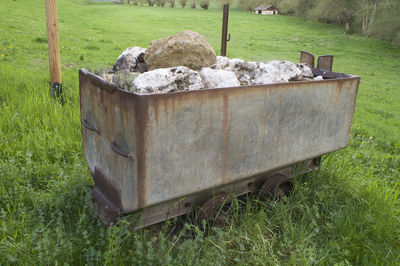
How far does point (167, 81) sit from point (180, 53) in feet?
2.19

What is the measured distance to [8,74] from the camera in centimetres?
588

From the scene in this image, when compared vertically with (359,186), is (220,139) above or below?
above

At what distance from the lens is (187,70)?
8.58ft

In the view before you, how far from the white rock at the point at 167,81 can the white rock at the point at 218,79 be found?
10 centimetres

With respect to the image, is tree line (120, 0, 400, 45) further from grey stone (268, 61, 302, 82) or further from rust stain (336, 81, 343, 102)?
rust stain (336, 81, 343, 102)

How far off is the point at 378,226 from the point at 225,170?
5.17 ft

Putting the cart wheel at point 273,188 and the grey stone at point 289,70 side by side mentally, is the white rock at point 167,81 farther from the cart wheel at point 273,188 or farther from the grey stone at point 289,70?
the cart wheel at point 273,188

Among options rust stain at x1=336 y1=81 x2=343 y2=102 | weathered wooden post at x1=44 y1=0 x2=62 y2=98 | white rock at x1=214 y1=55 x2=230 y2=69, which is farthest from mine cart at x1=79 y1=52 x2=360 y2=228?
weathered wooden post at x1=44 y1=0 x2=62 y2=98

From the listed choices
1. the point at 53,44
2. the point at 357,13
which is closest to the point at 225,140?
the point at 53,44

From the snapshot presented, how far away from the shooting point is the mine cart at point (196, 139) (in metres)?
2.11

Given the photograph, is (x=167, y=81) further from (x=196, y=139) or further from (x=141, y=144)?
(x=141, y=144)

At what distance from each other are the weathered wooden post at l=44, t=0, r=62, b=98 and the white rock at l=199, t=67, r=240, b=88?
10.7 feet

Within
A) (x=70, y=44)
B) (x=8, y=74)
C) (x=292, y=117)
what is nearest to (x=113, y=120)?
(x=292, y=117)

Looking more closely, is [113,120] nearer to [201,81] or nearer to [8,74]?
[201,81]
